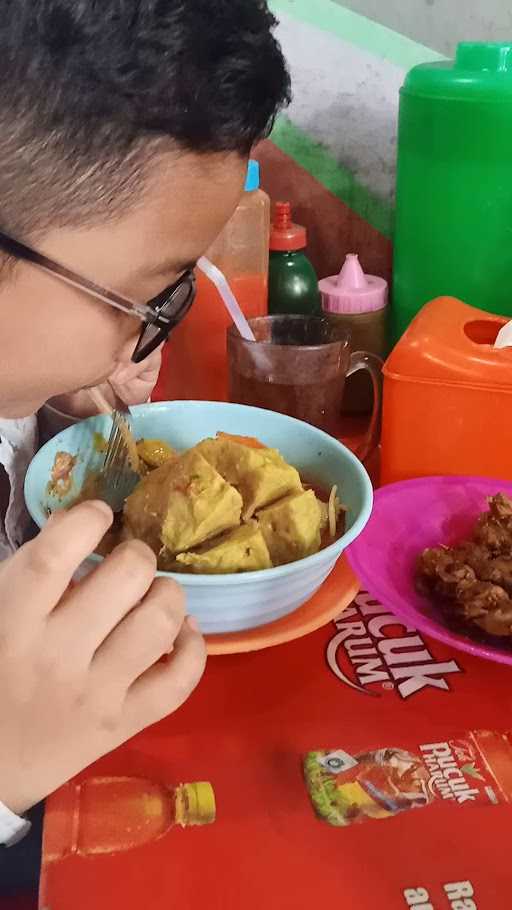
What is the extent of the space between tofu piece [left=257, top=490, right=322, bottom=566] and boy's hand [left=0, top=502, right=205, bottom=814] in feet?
0.54

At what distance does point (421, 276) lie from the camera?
1090 mm

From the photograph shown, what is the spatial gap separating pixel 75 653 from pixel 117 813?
12cm

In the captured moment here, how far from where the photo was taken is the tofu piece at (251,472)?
70 centimetres

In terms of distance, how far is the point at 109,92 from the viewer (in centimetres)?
48

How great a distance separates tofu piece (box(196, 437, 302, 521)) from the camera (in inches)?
27.7

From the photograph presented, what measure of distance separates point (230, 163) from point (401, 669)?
0.41 metres

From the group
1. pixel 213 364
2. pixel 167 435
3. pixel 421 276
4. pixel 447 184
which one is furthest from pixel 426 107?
pixel 167 435

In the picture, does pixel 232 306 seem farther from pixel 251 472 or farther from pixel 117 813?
pixel 117 813

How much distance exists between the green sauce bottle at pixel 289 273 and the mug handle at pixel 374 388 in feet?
0.49

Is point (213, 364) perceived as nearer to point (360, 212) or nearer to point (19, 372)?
point (360, 212)

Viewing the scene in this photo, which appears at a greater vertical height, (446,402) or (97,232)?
(97,232)

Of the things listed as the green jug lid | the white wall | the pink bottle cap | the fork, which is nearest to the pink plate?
the fork

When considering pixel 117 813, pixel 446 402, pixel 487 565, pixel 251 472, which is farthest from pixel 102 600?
pixel 446 402

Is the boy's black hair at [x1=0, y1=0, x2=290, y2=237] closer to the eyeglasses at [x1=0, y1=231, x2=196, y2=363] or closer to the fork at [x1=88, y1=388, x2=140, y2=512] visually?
the eyeglasses at [x1=0, y1=231, x2=196, y2=363]
